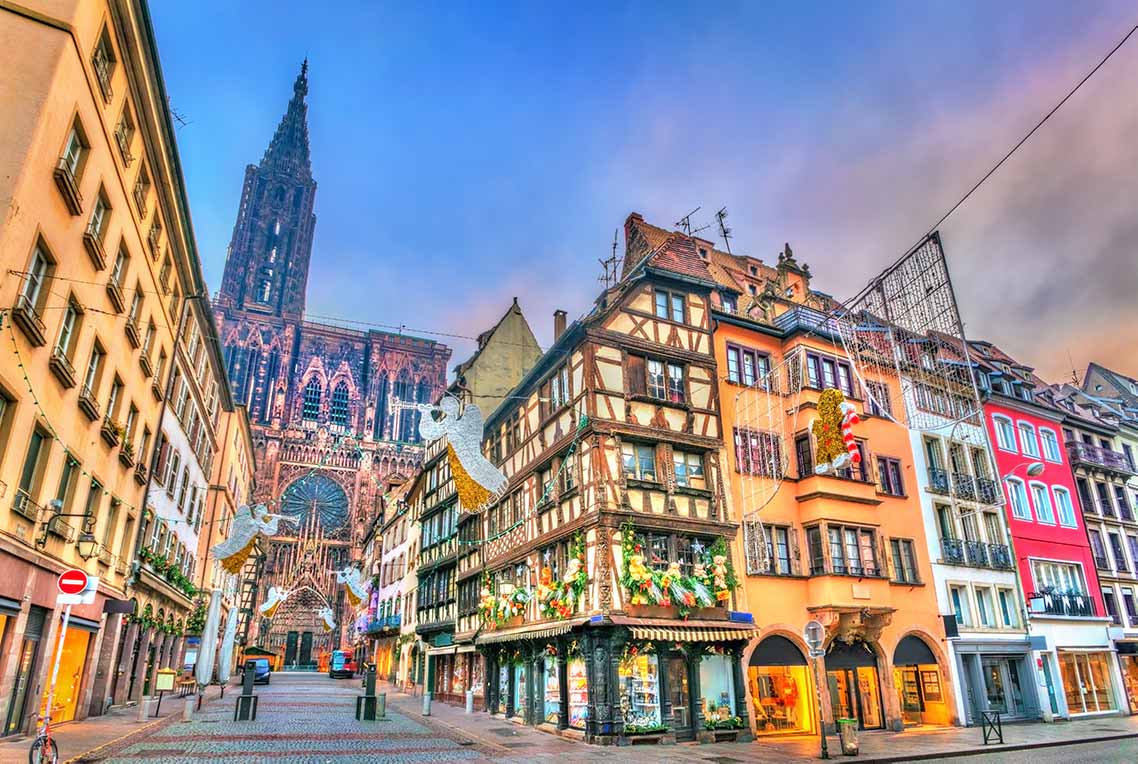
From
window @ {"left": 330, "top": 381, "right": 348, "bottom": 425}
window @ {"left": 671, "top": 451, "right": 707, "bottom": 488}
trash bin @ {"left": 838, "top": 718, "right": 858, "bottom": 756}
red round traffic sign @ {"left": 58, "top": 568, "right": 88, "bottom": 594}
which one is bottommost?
trash bin @ {"left": 838, "top": 718, "right": 858, "bottom": 756}

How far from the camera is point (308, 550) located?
78.9 meters

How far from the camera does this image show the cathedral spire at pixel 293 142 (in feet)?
403

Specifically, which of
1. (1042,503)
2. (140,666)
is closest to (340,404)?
(140,666)

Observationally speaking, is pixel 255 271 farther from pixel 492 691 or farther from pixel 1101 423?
pixel 1101 423

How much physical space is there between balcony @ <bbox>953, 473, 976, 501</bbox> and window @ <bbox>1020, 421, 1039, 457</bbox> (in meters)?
4.72

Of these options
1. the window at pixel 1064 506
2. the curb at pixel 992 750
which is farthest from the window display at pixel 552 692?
the window at pixel 1064 506

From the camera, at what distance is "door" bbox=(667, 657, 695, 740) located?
1736cm

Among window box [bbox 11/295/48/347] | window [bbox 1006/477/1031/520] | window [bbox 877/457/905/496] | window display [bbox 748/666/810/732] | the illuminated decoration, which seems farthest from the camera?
the illuminated decoration

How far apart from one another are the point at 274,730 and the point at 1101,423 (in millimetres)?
35661

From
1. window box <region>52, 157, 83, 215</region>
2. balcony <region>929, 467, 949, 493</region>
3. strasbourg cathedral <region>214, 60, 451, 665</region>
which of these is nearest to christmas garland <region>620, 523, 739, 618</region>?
balcony <region>929, 467, 949, 493</region>

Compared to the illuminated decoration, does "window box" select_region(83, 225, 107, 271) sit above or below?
below

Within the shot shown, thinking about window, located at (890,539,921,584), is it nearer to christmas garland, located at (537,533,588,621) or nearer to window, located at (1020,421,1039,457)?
window, located at (1020,421,1039,457)

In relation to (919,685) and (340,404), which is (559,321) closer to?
(919,685)

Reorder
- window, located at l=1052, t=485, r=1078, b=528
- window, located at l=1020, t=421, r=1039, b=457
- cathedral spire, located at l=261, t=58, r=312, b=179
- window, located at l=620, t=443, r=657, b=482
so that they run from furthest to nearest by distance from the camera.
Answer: cathedral spire, located at l=261, t=58, r=312, b=179 < window, located at l=1020, t=421, r=1039, b=457 < window, located at l=1052, t=485, r=1078, b=528 < window, located at l=620, t=443, r=657, b=482
